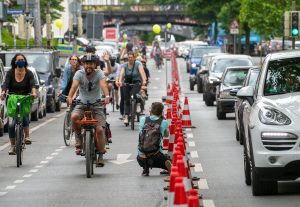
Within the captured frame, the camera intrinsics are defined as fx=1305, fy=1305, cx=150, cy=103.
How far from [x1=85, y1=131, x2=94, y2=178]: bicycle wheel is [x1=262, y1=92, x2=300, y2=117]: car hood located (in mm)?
3264

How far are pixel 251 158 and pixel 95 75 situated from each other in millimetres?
→ 4810

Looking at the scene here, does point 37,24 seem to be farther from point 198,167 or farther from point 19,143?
point 198,167

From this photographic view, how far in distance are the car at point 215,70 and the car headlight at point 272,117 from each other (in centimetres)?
2509

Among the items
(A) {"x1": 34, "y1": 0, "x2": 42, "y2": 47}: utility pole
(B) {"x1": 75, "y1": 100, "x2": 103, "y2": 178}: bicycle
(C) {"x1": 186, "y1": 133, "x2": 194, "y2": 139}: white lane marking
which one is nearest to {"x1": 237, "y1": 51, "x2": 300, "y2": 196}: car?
(B) {"x1": 75, "y1": 100, "x2": 103, "y2": 178}: bicycle

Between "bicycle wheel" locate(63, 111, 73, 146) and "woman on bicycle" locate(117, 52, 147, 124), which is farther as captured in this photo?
"woman on bicycle" locate(117, 52, 147, 124)

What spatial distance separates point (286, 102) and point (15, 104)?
6499 millimetres

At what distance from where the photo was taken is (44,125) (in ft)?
Answer: 101

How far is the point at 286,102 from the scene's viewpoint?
13422 millimetres

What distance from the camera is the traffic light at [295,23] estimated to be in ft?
145

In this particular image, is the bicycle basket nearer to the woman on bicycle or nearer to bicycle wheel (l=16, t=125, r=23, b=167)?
bicycle wheel (l=16, t=125, r=23, b=167)

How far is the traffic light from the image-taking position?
44.2 meters

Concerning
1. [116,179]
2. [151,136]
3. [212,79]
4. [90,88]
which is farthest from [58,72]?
[151,136]

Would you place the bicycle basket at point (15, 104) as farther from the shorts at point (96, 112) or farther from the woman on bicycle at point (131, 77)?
the woman on bicycle at point (131, 77)

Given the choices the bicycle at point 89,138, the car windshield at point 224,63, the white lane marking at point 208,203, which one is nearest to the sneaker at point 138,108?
the car windshield at point 224,63
